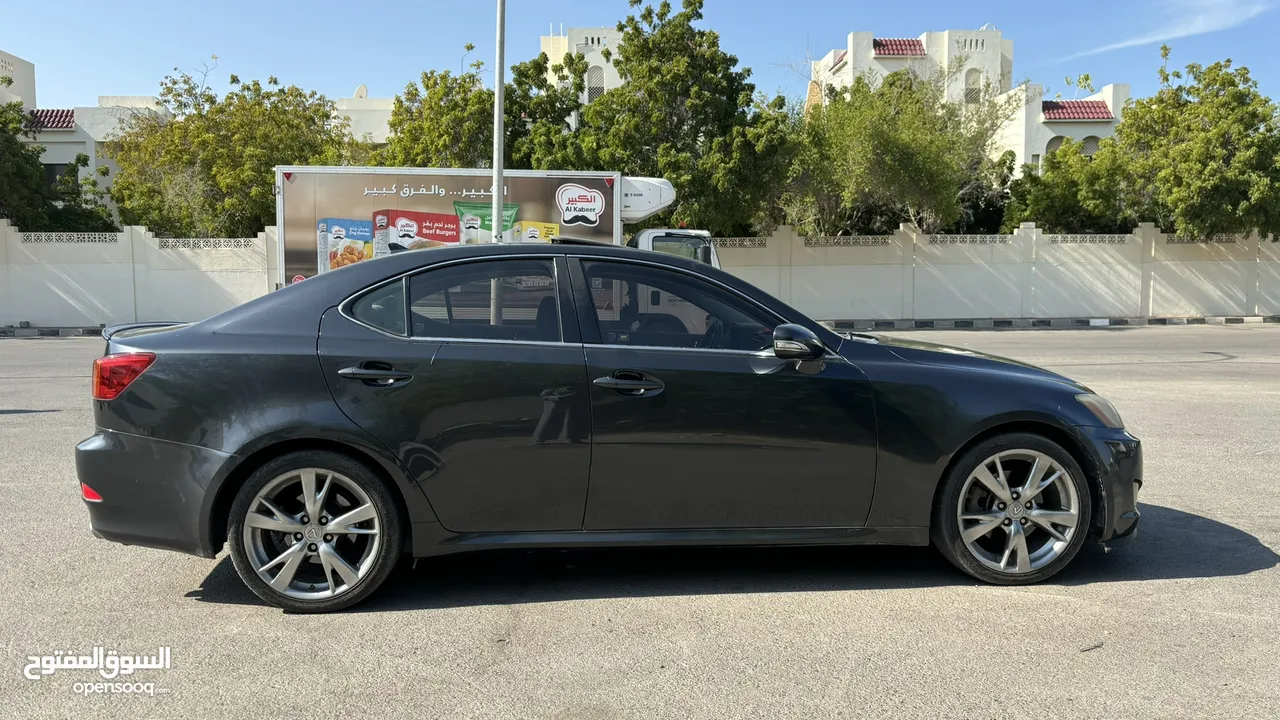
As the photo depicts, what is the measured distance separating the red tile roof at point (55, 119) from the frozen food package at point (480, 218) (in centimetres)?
2997

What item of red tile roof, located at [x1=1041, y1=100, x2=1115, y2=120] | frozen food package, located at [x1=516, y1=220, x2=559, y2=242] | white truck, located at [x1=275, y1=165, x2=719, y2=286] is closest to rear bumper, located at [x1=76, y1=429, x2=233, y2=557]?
white truck, located at [x1=275, y1=165, x2=719, y2=286]

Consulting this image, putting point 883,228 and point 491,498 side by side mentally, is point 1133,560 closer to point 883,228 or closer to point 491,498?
point 491,498

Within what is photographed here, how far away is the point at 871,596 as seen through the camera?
169 inches

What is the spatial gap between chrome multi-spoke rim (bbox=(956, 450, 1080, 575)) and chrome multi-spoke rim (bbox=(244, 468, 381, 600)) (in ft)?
9.00

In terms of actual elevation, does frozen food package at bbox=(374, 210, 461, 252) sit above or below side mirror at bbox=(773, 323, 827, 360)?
above

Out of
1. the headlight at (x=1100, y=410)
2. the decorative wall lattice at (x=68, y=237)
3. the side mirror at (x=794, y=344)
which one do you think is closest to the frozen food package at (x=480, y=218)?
the decorative wall lattice at (x=68, y=237)

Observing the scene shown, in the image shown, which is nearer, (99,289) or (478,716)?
(478,716)

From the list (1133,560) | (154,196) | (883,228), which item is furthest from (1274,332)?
(154,196)

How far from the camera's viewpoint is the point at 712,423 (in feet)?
13.5

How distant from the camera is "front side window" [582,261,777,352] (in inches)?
167

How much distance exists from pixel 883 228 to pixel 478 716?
2608 centimetres

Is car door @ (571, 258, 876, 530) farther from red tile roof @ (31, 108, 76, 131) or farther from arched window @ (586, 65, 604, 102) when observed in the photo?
arched window @ (586, 65, 604, 102)

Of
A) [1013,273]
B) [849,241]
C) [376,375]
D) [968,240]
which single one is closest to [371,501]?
[376,375]

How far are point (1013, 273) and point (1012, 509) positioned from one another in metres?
23.4
